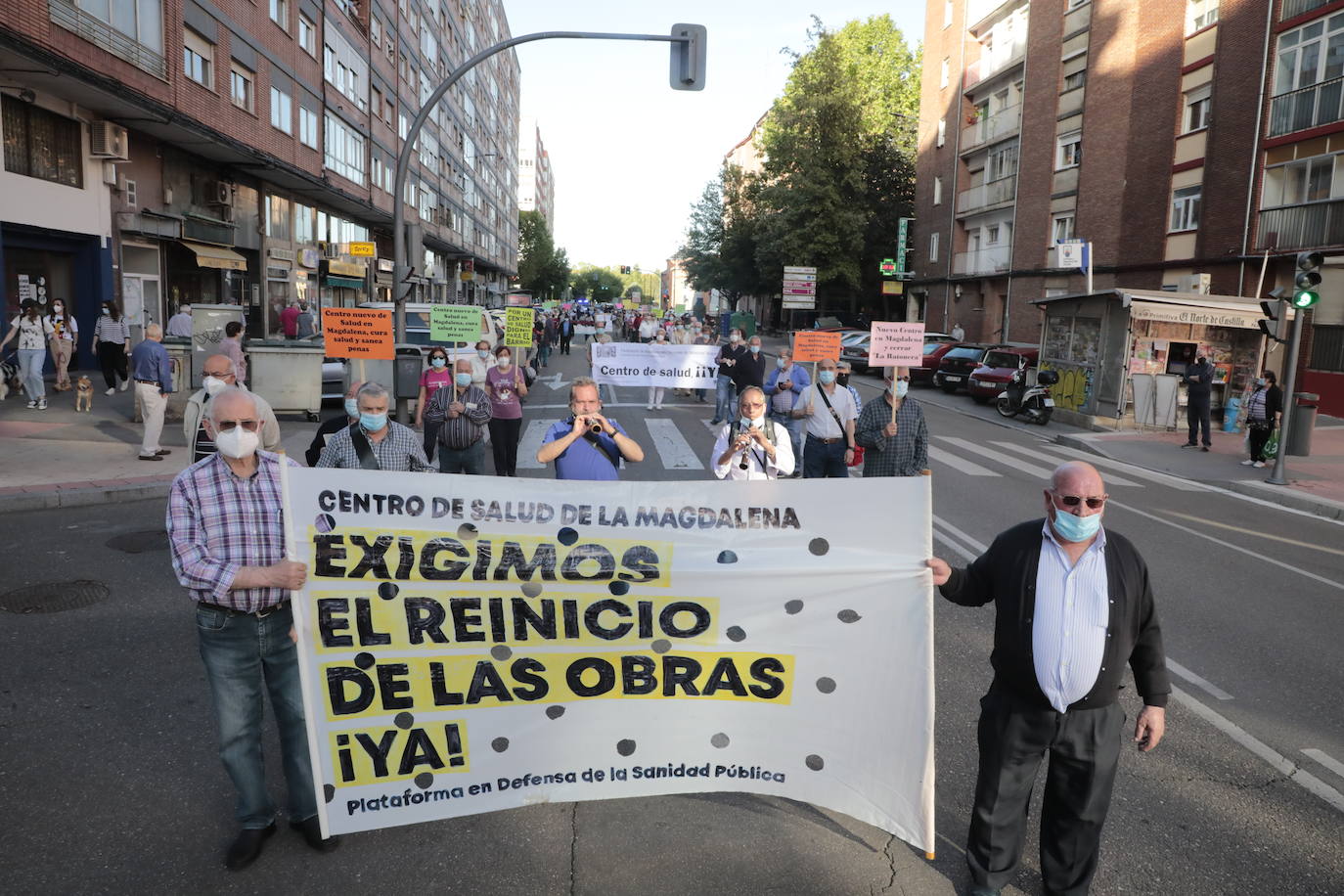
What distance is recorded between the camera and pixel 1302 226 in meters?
23.8

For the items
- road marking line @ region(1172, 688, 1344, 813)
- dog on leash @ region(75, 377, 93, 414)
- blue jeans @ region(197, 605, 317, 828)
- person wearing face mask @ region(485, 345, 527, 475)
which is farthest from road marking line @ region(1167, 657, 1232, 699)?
dog on leash @ region(75, 377, 93, 414)

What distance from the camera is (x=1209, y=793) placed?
436 cm

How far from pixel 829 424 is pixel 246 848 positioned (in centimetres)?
660

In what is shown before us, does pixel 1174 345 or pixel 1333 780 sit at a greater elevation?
pixel 1174 345

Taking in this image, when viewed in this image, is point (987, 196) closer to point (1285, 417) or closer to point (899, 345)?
point (1285, 417)

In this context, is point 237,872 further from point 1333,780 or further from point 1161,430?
point 1161,430

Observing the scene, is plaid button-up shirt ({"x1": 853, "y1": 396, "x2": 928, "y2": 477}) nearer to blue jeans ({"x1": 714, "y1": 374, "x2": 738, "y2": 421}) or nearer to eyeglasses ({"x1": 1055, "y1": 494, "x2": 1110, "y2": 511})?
eyeglasses ({"x1": 1055, "y1": 494, "x2": 1110, "y2": 511})

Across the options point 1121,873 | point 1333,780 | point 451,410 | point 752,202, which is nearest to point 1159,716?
point 1121,873

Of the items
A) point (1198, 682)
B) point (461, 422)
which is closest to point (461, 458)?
point (461, 422)

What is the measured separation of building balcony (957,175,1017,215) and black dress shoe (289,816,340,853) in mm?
39916

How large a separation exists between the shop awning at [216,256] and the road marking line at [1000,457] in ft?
Result: 62.7

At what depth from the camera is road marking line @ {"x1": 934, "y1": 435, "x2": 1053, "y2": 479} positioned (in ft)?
47.7

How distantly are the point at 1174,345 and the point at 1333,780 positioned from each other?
1934cm

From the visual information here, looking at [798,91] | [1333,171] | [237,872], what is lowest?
[237,872]
